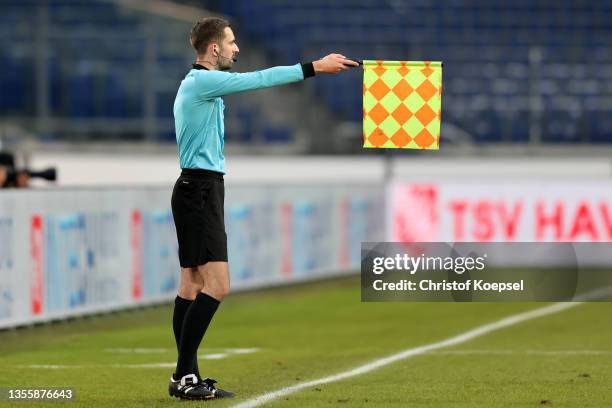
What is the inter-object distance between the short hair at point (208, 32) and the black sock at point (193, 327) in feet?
4.31

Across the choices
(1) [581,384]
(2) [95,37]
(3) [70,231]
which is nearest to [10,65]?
(2) [95,37]

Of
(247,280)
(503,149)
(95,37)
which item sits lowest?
(247,280)

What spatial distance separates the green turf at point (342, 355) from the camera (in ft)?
25.0

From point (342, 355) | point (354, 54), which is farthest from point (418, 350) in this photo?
point (354, 54)

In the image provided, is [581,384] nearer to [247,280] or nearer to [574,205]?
[247,280]

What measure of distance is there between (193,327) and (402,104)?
5.80 ft

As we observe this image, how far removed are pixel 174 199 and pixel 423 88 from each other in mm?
1601

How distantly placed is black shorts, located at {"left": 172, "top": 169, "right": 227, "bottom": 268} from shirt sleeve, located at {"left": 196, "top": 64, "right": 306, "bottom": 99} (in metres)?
0.43

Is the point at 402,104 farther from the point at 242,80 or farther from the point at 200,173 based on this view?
the point at 200,173

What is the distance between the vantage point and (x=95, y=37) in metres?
21.3

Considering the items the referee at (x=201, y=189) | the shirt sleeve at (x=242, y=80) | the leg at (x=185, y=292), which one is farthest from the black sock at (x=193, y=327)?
the shirt sleeve at (x=242, y=80)

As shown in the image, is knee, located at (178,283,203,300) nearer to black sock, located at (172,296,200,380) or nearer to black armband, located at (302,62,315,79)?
black sock, located at (172,296,200,380)

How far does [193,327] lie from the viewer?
735 cm

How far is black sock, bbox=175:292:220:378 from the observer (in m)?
7.35
